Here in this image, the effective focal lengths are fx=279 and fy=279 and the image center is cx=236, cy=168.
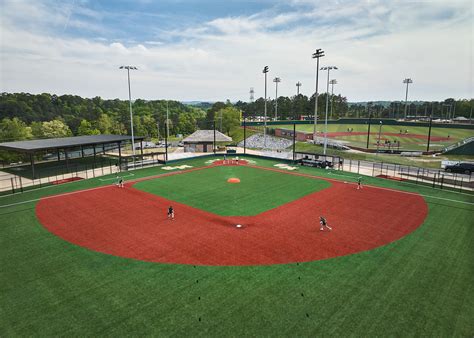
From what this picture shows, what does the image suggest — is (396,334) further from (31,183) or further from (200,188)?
(31,183)

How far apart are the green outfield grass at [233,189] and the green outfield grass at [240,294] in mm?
12416

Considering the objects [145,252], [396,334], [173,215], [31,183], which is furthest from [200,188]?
[396,334]

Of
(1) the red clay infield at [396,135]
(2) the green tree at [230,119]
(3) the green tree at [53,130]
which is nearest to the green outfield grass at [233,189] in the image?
(3) the green tree at [53,130]

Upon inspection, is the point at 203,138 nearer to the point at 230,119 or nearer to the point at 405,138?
the point at 230,119

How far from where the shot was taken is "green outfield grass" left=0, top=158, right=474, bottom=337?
14234 mm

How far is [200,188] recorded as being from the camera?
4041cm

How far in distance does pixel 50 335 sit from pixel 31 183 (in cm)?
3779

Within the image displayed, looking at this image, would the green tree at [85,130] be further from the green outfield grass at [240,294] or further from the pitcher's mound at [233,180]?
the green outfield grass at [240,294]

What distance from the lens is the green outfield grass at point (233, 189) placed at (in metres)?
32.8

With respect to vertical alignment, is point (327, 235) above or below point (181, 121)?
below

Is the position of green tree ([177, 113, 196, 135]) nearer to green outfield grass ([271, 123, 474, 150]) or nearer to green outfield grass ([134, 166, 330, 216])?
green outfield grass ([271, 123, 474, 150])

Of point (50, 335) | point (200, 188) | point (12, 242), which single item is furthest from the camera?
point (200, 188)

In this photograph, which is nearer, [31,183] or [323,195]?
Answer: [323,195]

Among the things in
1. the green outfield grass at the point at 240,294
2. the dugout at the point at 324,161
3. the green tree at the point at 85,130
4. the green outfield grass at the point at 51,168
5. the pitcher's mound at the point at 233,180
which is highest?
the green tree at the point at 85,130
